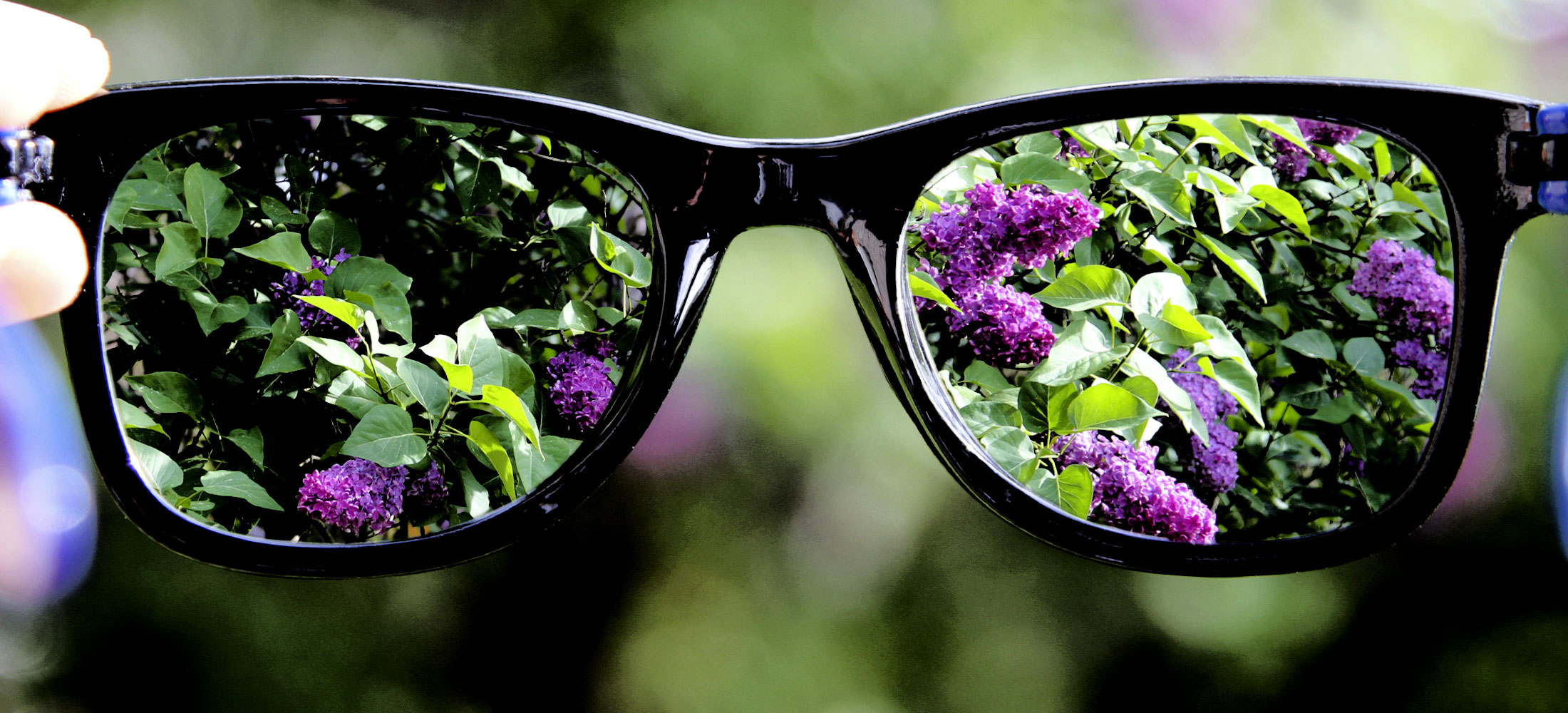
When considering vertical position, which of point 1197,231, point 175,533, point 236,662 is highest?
point 1197,231

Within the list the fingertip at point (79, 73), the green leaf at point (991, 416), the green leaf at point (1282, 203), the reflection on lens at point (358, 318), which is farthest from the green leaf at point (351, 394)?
the green leaf at point (1282, 203)

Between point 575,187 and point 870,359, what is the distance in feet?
0.57

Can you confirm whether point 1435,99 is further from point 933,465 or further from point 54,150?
point 54,150

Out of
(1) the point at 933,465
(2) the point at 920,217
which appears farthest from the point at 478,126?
(1) the point at 933,465

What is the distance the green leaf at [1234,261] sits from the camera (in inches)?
10.7

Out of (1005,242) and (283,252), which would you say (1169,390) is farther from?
(283,252)

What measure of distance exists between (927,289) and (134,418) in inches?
10.9

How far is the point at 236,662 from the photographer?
36cm

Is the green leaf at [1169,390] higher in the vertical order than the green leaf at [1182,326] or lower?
lower

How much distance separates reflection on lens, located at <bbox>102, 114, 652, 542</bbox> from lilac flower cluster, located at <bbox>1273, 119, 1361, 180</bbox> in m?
0.23

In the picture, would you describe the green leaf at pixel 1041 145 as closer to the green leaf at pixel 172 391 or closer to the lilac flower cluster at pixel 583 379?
the lilac flower cluster at pixel 583 379

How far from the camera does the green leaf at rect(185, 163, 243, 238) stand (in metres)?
0.26

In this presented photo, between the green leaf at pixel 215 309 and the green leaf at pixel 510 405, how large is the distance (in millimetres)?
90

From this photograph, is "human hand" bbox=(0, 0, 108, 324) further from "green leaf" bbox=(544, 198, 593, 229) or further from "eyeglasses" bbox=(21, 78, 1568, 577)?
"green leaf" bbox=(544, 198, 593, 229)
